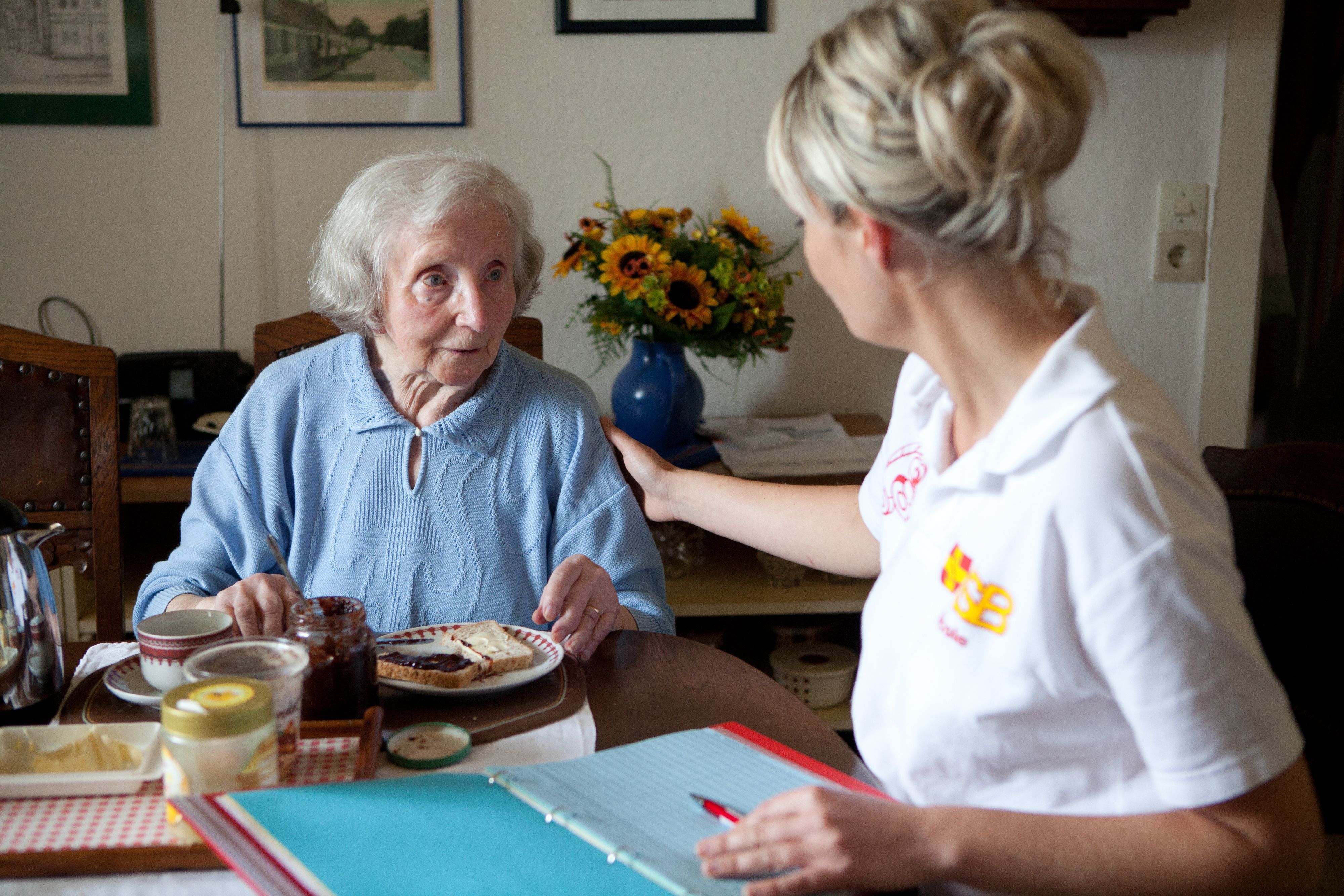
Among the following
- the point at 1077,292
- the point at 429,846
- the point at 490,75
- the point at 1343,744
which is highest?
the point at 490,75

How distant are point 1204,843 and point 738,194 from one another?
1.95m

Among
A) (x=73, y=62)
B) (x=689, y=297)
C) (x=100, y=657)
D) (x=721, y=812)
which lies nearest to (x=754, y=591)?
(x=689, y=297)

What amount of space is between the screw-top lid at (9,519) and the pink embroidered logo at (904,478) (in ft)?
2.70

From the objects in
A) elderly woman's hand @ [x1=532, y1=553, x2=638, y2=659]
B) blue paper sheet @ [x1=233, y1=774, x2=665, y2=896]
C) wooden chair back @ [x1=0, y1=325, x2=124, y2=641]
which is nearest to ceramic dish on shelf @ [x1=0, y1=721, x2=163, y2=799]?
blue paper sheet @ [x1=233, y1=774, x2=665, y2=896]

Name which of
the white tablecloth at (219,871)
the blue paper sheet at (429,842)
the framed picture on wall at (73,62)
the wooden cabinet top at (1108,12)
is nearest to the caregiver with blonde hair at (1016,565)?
the blue paper sheet at (429,842)

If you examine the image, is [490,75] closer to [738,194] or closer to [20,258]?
[738,194]

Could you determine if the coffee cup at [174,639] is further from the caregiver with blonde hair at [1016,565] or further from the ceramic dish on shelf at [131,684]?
the caregiver with blonde hair at [1016,565]

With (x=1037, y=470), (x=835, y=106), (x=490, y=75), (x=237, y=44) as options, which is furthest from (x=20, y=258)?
(x=1037, y=470)

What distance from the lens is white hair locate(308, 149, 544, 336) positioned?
147cm

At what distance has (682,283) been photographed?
2139 mm

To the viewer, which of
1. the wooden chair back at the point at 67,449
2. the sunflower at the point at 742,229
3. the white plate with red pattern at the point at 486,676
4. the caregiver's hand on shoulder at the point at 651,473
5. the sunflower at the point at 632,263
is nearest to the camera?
the white plate with red pattern at the point at 486,676

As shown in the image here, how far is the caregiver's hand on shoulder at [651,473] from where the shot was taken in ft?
4.79

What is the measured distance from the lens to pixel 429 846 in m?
0.79

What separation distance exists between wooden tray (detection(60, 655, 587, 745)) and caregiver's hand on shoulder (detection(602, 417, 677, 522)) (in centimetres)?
38
